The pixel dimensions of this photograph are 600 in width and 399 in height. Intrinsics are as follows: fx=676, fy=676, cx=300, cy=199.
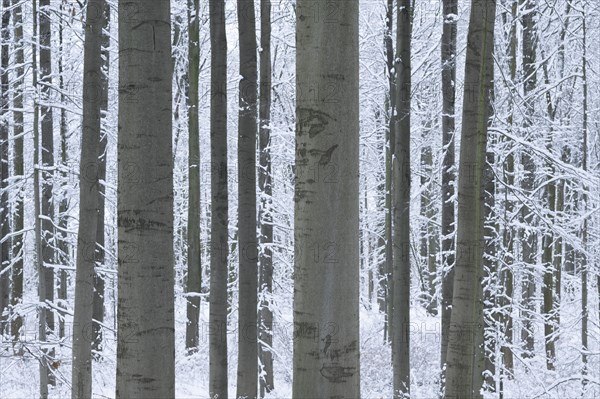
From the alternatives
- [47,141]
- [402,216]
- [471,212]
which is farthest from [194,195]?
[471,212]

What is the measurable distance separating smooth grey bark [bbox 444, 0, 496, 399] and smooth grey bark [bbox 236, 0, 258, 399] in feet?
10.1

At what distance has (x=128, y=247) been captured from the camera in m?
2.88

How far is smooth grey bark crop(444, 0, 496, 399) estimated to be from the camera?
592 cm

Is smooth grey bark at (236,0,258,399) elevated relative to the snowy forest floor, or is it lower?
elevated

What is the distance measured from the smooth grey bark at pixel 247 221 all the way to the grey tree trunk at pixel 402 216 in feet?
7.23

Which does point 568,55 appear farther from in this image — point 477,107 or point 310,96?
point 310,96

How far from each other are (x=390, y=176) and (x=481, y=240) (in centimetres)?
1057

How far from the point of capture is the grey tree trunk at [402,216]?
31.8 ft

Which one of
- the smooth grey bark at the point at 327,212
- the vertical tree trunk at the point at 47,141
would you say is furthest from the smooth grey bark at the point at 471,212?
the vertical tree trunk at the point at 47,141

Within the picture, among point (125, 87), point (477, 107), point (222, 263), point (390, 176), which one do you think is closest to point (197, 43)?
point (390, 176)

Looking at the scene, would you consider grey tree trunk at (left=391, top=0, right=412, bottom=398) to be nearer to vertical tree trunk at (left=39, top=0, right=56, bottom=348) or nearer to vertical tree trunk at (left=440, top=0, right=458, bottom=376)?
vertical tree trunk at (left=440, top=0, right=458, bottom=376)

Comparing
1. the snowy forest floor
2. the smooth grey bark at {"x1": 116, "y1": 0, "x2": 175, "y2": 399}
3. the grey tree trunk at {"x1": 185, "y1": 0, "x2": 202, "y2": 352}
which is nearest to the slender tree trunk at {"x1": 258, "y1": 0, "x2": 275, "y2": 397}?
the snowy forest floor

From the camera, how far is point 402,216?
387 inches

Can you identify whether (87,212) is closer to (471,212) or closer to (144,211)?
(471,212)
